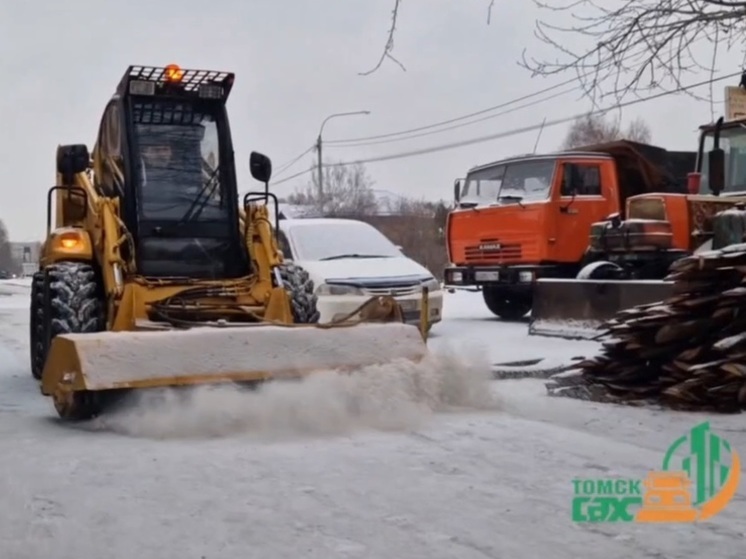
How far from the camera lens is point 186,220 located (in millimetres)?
8594

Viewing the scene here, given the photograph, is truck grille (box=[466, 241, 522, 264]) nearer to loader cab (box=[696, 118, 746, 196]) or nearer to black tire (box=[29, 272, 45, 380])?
loader cab (box=[696, 118, 746, 196])

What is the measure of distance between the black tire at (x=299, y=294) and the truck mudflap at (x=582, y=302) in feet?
11.1

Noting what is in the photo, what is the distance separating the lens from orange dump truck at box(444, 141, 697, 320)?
1446 centimetres

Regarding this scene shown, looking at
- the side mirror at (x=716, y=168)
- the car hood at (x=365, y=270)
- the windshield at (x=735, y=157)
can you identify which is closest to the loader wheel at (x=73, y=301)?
the car hood at (x=365, y=270)

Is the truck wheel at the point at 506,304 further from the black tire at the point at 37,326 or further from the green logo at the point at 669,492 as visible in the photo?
the green logo at the point at 669,492

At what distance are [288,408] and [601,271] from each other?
636 cm

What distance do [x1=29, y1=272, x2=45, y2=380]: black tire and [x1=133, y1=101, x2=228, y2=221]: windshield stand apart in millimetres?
1553

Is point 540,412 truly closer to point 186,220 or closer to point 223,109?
point 186,220

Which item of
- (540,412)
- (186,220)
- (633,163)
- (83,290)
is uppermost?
(633,163)

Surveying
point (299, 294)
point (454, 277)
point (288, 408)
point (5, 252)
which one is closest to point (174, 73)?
point (299, 294)

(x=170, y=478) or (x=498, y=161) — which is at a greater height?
(x=498, y=161)

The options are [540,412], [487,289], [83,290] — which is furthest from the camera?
[487,289]

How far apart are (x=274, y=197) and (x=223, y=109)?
0.94m

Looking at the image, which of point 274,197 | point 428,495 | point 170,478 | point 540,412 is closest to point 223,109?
point 274,197
